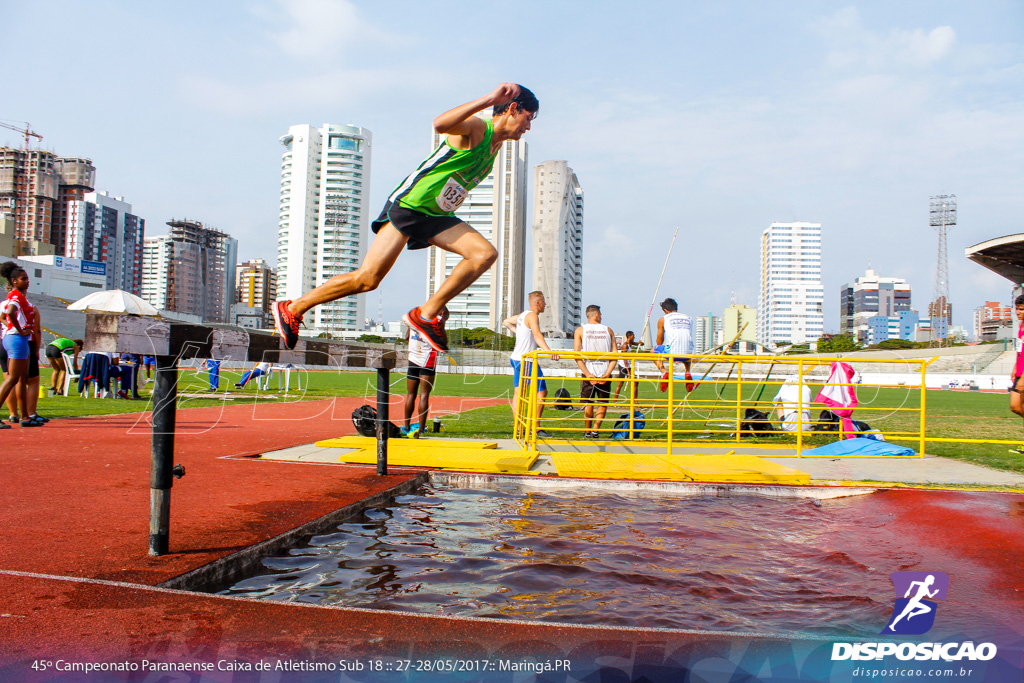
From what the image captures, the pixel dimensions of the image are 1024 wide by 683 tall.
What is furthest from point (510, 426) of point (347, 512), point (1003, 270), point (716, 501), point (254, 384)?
point (1003, 270)

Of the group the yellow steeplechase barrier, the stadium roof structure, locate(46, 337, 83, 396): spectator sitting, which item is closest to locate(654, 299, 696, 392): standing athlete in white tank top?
the yellow steeplechase barrier

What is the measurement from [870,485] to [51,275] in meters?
132

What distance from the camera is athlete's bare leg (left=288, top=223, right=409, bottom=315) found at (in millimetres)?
3443

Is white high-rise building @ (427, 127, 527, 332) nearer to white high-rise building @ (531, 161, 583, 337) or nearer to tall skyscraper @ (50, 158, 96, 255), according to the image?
white high-rise building @ (531, 161, 583, 337)

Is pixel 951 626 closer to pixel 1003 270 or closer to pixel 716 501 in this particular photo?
pixel 716 501

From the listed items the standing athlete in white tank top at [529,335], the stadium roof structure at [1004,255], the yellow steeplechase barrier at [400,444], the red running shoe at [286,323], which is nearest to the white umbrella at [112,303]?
the yellow steeplechase barrier at [400,444]

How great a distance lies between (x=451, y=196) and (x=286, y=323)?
3.84ft

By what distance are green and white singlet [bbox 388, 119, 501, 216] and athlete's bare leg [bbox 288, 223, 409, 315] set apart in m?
0.20

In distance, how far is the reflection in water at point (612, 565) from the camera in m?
2.66

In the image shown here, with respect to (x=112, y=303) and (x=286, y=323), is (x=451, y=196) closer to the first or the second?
(x=286, y=323)

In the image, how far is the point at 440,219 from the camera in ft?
11.9

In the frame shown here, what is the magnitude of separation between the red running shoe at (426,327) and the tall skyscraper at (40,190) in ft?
612

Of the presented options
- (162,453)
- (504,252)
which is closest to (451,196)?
(162,453)

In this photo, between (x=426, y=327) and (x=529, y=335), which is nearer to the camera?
(x=426, y=327)
